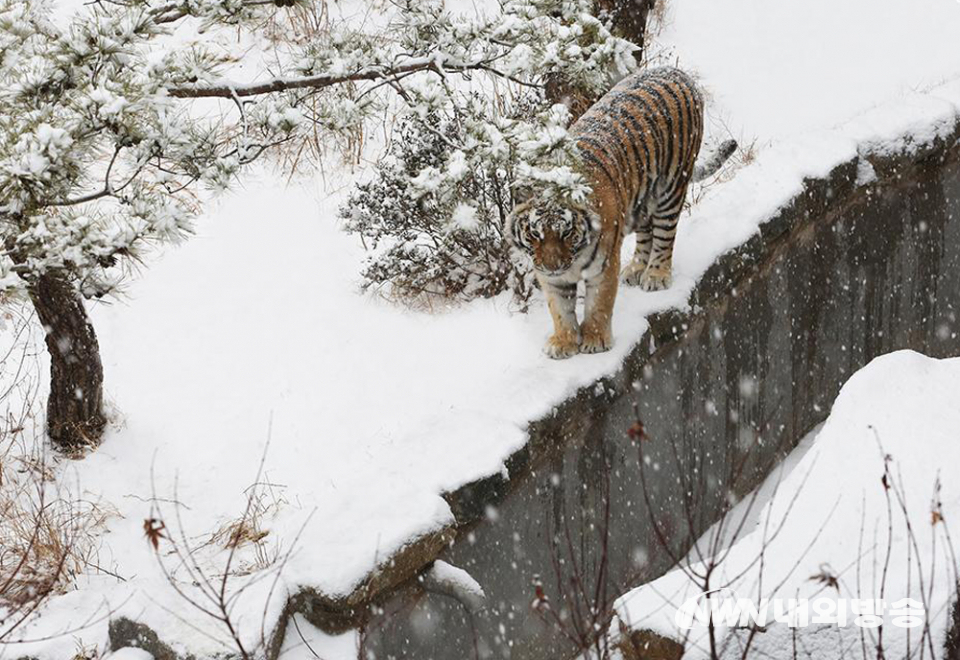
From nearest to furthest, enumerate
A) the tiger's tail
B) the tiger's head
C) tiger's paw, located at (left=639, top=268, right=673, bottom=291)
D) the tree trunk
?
1. the tiger's head
2. the tree trunk
3. tiger's paw, located at (left=639, top=268, right=673, bottom=291)
4. the tiger's tail

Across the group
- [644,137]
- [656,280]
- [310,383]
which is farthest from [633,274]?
[310,383]

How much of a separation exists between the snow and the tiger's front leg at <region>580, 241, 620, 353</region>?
1196mm

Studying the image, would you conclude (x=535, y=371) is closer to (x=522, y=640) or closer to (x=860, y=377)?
(x=522, y=640)

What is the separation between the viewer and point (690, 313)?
17.6 feet

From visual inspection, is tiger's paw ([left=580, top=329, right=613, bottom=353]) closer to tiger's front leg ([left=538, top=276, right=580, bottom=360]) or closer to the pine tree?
tiger's front leg ([left=538, top=276, right=580, bottom=360])

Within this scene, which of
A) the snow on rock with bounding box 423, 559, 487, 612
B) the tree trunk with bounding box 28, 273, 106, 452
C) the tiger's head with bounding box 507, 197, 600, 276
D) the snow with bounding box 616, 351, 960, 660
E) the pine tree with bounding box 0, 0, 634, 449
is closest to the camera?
the snow with bounding box 616, 351, 960, 660

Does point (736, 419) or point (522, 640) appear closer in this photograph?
point (522, 640)

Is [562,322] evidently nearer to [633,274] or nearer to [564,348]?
[564,348]

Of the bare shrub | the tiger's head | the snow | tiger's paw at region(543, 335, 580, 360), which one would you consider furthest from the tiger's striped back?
the bare shrub

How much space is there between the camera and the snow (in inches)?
110

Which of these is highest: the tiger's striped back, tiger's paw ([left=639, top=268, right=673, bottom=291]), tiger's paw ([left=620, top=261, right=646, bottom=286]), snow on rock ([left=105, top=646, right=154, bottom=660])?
the tiger's striped back

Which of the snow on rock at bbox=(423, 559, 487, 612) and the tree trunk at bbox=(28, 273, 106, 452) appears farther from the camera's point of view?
the tree trunk at bbox=(28, 273, 106, 452)

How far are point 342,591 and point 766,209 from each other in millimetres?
3203

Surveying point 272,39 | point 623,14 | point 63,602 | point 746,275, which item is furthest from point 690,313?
point 272,39
